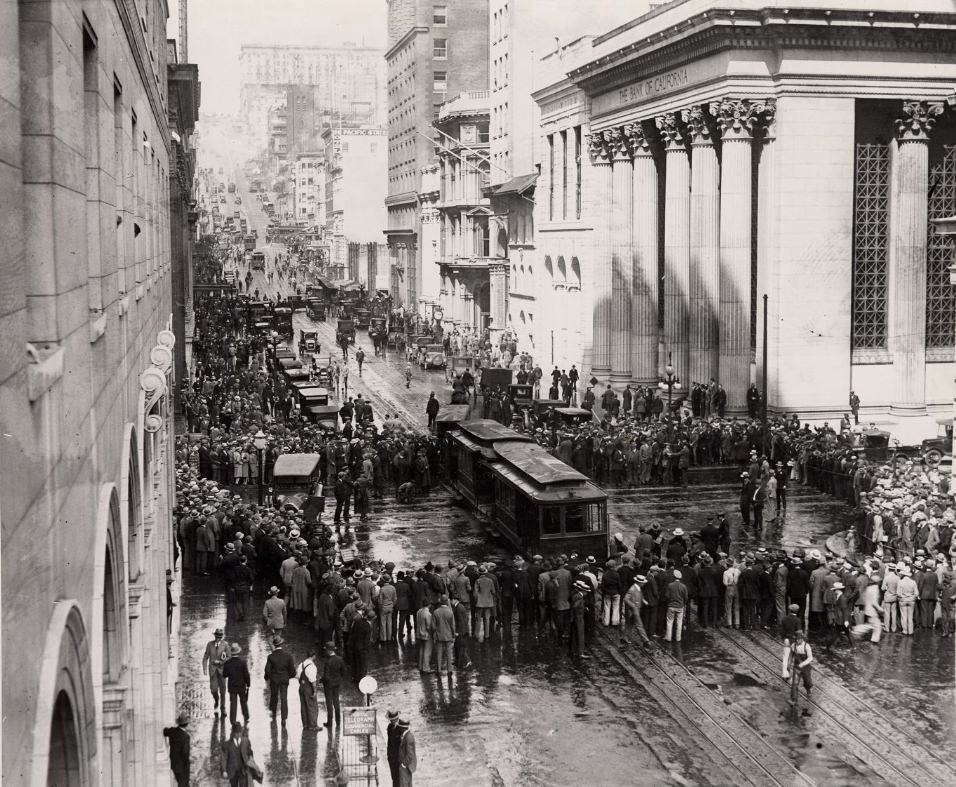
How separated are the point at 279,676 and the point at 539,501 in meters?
9.57

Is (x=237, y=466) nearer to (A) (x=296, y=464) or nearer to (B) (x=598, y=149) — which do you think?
(A) (x=296, y=464)

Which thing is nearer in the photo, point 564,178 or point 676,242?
point 676,242

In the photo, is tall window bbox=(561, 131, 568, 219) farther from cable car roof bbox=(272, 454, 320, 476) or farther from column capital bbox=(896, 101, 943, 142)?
cable car roof bbox=(272, 454, 320, 476)

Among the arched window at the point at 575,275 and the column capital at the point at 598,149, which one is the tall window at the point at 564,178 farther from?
the column capital at the point at 598,149

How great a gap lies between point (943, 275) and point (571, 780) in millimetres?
36728

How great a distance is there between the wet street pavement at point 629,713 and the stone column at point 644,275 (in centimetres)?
3247

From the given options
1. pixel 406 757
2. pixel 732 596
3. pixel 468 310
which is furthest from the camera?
pixel 468 310

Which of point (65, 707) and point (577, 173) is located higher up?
point (577, 173)

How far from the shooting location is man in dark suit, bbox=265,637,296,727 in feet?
64.3

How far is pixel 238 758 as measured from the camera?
16172mm

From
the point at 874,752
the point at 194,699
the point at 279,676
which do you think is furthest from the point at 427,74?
the point at 874,752

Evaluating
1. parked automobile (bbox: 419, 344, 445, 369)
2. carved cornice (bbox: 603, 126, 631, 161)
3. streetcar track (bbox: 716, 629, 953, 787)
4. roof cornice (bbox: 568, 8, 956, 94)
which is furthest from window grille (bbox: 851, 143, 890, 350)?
streetcar track (bbox: 716, 629, 953, 787)

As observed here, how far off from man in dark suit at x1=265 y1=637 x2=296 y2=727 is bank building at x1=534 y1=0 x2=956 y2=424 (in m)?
30.8

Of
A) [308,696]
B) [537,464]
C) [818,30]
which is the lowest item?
[308,696]
